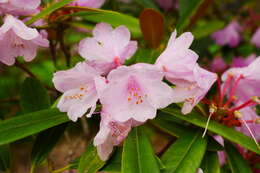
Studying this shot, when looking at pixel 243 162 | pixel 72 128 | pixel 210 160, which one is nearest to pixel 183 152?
pixel 210 160

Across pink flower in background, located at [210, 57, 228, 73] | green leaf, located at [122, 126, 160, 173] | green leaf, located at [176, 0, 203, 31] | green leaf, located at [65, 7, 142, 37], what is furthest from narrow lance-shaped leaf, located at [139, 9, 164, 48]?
pink flower in background, located at [210, 57, 228, 73]

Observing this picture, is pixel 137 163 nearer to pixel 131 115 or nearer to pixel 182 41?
pixel 131 115

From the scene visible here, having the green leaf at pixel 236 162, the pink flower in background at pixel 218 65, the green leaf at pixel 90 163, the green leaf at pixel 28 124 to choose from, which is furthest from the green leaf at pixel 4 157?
the pink flower in background at pixel 218 65

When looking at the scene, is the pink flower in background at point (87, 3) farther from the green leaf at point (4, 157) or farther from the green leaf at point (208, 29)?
the green leaf at point (208, 29)

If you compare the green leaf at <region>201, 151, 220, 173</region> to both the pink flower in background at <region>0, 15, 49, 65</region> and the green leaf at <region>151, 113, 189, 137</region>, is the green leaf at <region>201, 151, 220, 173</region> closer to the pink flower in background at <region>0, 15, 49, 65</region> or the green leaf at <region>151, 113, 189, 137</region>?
the green leaf at <region>151, 113, 189, 137</region>

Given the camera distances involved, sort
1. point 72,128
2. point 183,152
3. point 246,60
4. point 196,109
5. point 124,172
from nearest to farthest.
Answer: point 124,172 → point 183,152 → point 196,109 → point 72,128 → point 246,60

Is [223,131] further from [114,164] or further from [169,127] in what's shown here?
[114,164]

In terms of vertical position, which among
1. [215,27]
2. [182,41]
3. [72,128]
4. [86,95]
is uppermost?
[182,41]

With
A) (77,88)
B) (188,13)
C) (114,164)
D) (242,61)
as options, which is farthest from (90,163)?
(242,61)
